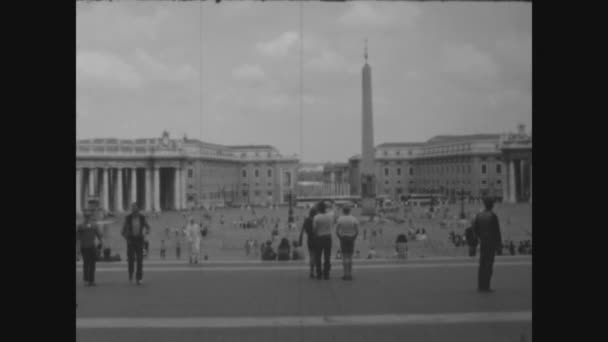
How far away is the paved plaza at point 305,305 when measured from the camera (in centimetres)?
579

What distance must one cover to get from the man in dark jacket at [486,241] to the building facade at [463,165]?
1579 centimetres

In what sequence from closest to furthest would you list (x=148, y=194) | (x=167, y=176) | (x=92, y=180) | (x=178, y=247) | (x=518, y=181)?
(x=178, y=247) → (x=518, y=181) → (x=92, y=180) → (x=148, y=194) → (x=167, y=176)

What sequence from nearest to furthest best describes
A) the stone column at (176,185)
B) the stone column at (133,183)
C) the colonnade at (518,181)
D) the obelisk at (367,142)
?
the colonnade at (518,181) → the obelisk at (367,142) → the stone column at (133,183) → the stone column at (176,185)

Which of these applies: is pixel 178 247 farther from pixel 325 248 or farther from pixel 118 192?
pixel 118 192

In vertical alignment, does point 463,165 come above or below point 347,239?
above

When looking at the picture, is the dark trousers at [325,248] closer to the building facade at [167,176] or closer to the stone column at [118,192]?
the building facade at [167,176]

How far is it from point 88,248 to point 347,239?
3.46 metres

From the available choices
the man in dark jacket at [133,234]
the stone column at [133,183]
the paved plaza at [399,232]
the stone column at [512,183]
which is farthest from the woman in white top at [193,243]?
the stone column at [133,183]

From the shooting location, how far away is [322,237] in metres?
8.97

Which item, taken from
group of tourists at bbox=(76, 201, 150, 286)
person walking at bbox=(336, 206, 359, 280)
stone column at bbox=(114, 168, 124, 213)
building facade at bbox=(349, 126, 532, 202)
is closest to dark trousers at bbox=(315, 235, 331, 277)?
person walking at bbox=(336, 206, 359, 280)

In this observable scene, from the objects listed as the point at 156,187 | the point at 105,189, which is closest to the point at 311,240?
the point at 105,189

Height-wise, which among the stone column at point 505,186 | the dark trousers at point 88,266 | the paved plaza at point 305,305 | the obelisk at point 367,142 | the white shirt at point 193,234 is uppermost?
the obelisk at point 367,142

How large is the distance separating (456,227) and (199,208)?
27.0 meters
